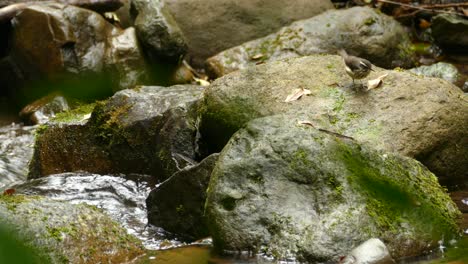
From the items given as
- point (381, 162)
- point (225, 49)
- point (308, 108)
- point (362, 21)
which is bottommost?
point (225, 49)

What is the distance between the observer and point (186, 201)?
4551 millimetres

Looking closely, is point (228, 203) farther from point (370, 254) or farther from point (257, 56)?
point (257, 56)

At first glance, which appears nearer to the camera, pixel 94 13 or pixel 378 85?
pixel 378 85

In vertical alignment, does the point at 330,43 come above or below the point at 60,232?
below

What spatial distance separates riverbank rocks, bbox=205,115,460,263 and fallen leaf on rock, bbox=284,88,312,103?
1.25 m

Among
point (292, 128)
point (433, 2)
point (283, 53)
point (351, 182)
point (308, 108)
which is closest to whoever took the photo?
point (351, 182)

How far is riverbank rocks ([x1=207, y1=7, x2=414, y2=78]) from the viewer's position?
921cm

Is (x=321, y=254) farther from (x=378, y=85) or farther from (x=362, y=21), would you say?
(x=362, y=21)

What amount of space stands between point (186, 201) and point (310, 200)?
3.50ft

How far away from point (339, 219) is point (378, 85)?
198 centimetres

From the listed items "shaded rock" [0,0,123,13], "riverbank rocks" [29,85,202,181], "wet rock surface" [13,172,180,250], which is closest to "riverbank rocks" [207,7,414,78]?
"shaded rock" [0,0,123,13]

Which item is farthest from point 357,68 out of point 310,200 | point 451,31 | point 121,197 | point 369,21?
point 451,31

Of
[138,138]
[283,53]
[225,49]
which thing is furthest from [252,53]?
[138,138]

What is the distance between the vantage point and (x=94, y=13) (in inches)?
364
